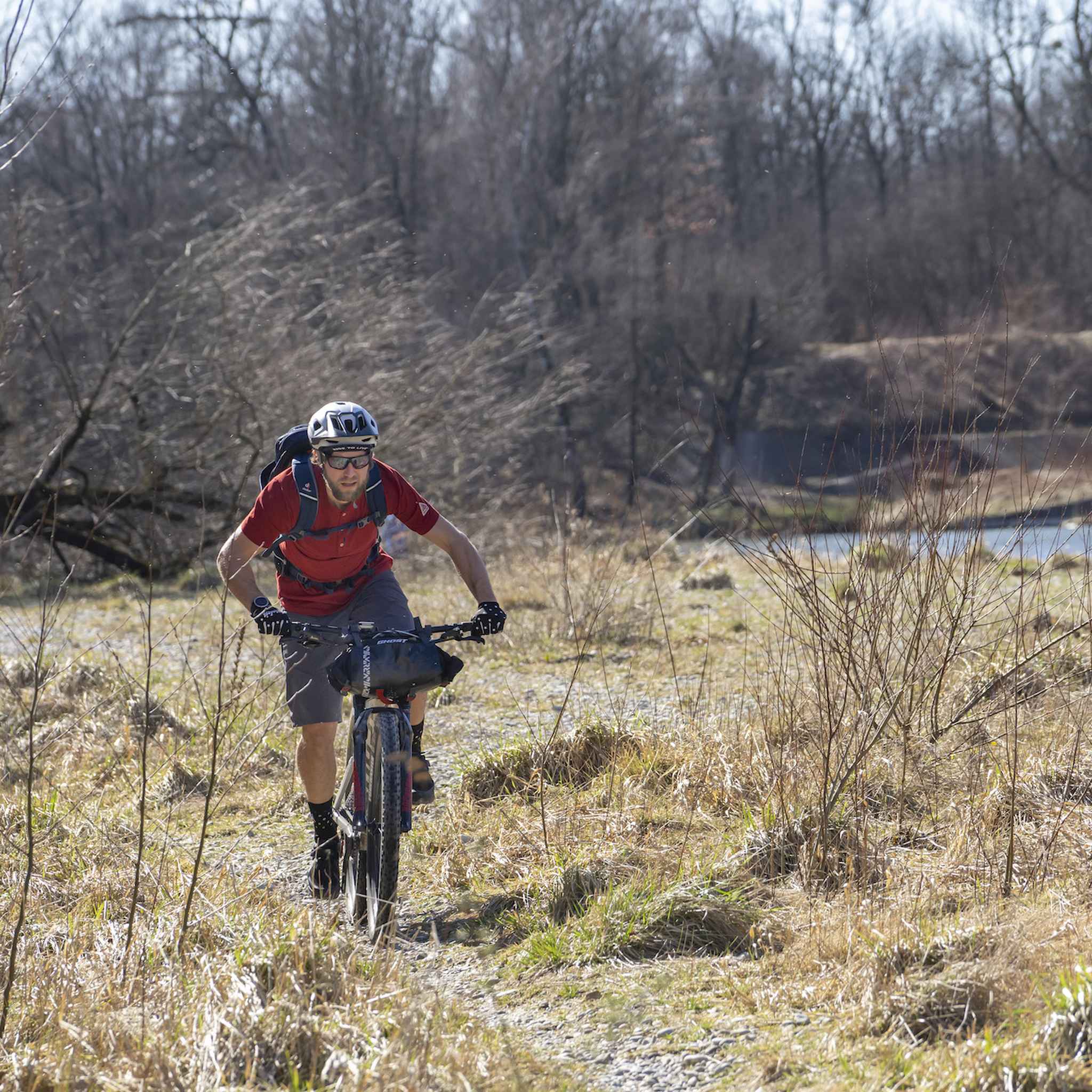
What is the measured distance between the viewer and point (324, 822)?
4277mm

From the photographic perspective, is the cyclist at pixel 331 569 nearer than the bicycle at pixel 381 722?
No

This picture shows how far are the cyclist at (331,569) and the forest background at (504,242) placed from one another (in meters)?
7.65

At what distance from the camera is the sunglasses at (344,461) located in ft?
12.7

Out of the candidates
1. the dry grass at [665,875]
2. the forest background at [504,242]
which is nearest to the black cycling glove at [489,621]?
the dry grass at [665,875]

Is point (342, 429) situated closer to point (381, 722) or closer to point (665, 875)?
point (381, 722)

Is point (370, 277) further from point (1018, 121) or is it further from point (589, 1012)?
point (1018, 121)

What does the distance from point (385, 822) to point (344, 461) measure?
1.10m

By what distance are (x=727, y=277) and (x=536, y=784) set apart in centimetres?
2810

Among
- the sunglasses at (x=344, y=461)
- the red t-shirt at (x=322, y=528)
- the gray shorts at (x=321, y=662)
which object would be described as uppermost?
the sunglasses at (x=344, y=461)

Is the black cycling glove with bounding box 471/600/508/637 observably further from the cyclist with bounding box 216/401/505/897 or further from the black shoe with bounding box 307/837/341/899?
the black shoe with bounding box 307/837/341/899

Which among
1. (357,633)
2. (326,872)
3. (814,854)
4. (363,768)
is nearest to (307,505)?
(357,633)

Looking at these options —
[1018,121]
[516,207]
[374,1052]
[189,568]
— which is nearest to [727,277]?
[516,207]

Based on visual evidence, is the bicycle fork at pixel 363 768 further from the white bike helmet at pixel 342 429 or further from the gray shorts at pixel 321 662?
the white bike helmet at pixel 342 429

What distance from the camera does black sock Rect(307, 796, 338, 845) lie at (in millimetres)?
4273
